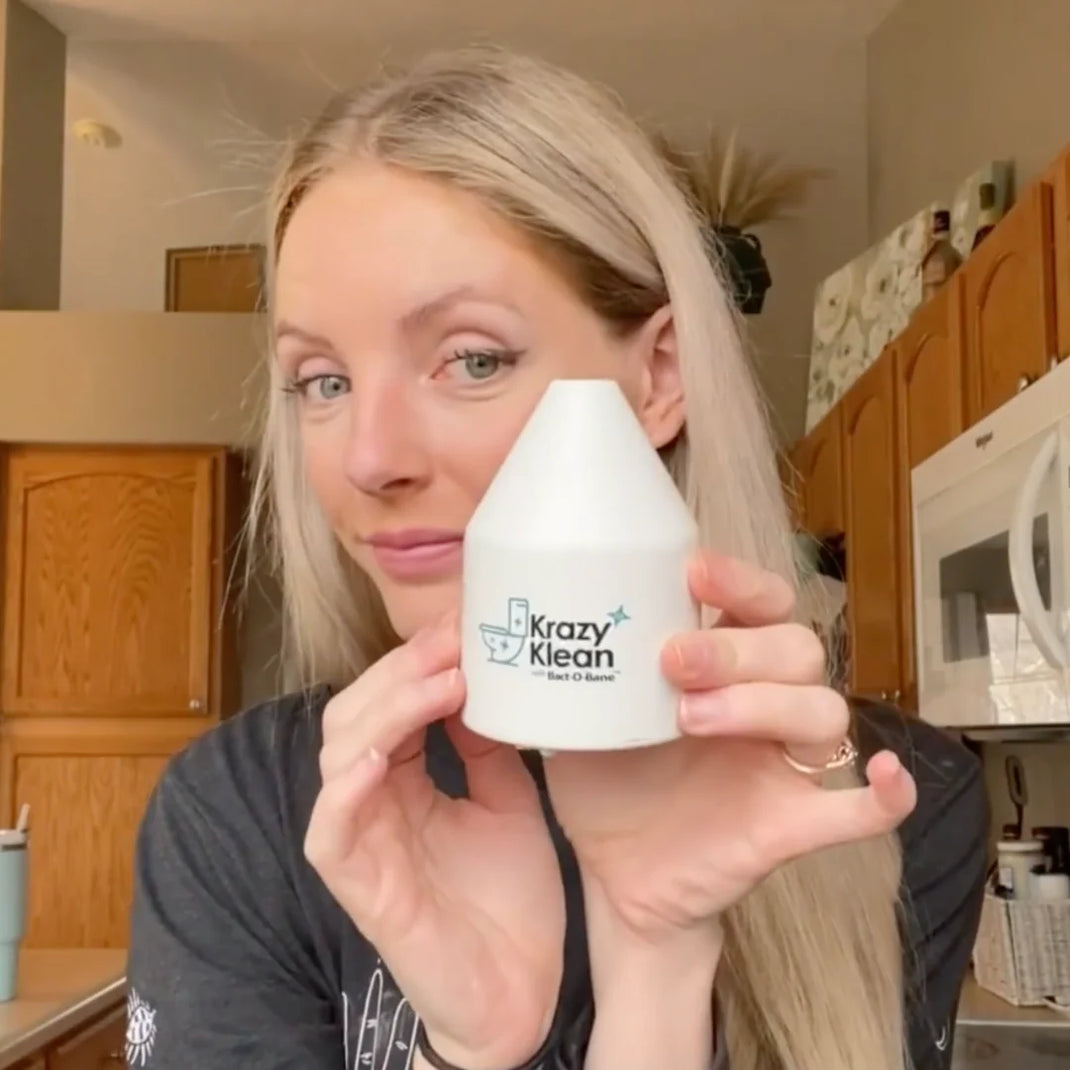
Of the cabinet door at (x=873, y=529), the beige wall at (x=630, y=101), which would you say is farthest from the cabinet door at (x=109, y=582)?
the cabinet door at (x=873, y=529)

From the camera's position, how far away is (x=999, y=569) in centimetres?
177

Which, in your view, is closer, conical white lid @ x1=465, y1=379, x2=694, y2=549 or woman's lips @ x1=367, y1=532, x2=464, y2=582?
conical white lid @ x1=465, y1=379, x2=694, y2=549

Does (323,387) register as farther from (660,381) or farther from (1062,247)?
(1062,247)

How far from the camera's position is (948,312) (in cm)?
213

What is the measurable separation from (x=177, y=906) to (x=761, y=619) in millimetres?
411

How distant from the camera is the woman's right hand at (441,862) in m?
0.60

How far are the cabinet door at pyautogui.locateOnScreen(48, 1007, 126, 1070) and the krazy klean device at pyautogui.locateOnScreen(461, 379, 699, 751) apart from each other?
4.68 ft

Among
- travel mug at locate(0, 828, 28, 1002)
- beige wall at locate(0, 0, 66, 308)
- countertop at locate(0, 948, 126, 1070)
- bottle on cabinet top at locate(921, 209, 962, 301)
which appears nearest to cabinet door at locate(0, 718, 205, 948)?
beige wall at locate(0, 0, 66, 308)

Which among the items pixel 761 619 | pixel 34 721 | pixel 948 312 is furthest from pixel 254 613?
pixel 761 619

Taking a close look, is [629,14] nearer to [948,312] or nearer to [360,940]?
[948,312]

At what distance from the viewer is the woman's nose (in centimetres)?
73

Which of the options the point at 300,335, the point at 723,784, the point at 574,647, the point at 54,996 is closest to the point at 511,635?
the point at 574,647

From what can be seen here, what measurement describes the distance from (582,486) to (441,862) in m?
0.27

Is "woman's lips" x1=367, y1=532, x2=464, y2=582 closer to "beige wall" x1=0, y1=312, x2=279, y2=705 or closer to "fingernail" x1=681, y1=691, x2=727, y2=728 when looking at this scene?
"fingernail" x1=681, y1=691, x2=727, y2=728
